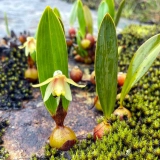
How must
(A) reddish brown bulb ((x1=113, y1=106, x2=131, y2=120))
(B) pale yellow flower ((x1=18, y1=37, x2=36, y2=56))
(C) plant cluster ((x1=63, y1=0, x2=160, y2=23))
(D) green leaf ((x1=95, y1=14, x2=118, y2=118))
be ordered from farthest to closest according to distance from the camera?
(C) plant cluster ((x1=63, y1=0, x2=160, y2=23)) → (B) pale yellow flower ((x1=18, y1=37, x2=36, y2=56)) → (A) reddish brown bulb ((x1=113, y1=106, x2=131, y2=120)) → (D) green leaf ((x1=95, y1=14, x2=118, y2=118))

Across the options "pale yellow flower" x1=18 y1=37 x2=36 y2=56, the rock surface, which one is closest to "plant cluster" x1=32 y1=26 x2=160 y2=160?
the rock surface

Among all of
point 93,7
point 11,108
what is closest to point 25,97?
point 11,108

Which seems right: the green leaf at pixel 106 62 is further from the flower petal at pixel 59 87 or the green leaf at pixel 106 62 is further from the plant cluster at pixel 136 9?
the plant cluster at pixel 136 9

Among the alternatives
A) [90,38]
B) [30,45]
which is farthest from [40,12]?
[30,45]

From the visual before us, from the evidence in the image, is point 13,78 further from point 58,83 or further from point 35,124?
point 58,83

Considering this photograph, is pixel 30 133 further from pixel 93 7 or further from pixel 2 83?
pixel 93 7

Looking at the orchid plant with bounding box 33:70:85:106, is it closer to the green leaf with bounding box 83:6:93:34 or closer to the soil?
the soil
